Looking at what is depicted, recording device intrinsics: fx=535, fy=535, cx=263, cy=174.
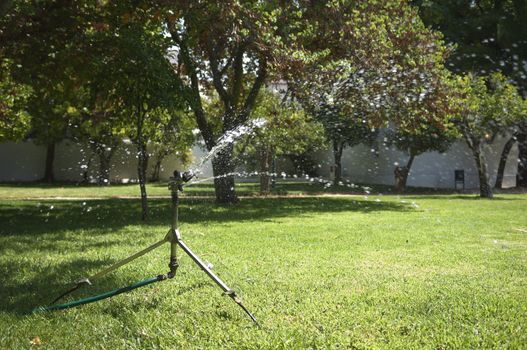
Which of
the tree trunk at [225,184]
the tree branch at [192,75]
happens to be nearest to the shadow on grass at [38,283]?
the tree branch at [192,75]

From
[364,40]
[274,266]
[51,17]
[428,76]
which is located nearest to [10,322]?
[274,266]

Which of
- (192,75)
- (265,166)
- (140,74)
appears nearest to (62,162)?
(265,166)

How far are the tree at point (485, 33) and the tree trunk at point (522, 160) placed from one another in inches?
59.1

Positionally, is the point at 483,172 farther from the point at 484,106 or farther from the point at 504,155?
the point at 504,155

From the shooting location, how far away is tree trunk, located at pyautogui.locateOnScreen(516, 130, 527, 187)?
24.9 metres

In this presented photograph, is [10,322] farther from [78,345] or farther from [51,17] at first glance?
[51,17]

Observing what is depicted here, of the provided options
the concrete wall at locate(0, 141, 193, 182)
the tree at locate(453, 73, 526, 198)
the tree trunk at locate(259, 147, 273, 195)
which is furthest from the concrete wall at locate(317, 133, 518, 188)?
the concrete wall at locate(0, 141, 193, 182)

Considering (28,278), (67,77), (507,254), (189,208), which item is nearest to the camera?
(28,278)

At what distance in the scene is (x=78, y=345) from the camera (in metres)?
3.62

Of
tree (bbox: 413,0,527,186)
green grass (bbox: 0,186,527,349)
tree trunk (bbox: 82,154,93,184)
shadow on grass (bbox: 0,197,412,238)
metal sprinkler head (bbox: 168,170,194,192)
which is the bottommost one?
green grass (bbox: 0,186,527,349)

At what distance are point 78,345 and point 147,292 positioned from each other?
4.35 ft

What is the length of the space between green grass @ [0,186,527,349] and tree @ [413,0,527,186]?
1341 cm

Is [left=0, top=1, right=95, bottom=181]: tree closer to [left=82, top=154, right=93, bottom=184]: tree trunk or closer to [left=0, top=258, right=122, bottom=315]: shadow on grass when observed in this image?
[left=0, top=258, right=122, bottom=315]: shadow on grass

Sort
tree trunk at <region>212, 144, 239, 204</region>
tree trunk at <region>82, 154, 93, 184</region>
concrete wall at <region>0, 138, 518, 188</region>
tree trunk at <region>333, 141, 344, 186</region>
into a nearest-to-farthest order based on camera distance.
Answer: tree trunk at <region>212, 144, 239, 204</region> < concrete wall at <region>0, 138, 518, 188</region> < tree trunk at <region>333, 141, 344, 186</region> < tree trunk at <region>82, 154, 93, 184</region>
